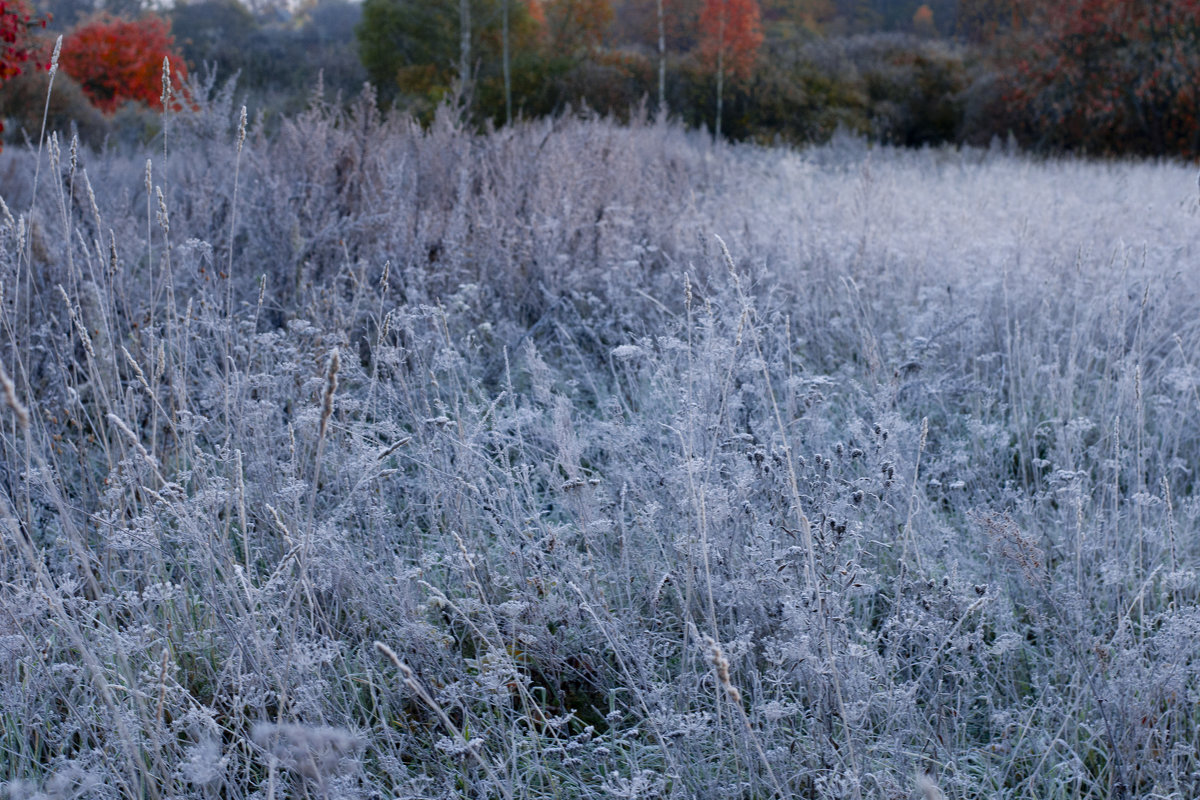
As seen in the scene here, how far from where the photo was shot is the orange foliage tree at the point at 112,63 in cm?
1888

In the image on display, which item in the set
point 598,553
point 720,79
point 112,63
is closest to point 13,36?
point 598,553

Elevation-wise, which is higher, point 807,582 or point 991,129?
point 991,129

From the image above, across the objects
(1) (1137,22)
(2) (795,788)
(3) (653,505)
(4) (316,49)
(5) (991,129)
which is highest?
(4) (316,49)

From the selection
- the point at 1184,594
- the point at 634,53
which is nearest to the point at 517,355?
the point at 1184,594

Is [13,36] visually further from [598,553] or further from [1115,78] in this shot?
[1115,78]

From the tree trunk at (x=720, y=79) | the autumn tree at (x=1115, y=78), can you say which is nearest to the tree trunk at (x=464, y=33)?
the tree trunk at (x=720, y=79)

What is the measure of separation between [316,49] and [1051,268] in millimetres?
30309


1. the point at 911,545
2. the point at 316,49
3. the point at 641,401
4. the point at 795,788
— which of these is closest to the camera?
the point at 795,788

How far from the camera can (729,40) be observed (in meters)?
16.5

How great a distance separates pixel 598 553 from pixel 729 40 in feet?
54.5

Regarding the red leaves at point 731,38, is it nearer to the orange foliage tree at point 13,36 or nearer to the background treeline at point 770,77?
the background treeline at point 770,77

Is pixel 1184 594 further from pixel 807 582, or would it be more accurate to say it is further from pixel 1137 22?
pixel 1137 22

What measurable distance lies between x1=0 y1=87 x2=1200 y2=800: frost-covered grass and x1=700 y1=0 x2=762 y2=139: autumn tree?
13872 mm

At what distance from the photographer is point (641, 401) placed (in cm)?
273
